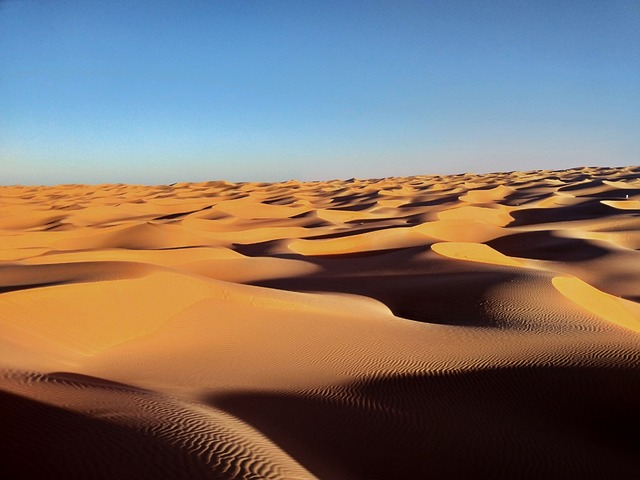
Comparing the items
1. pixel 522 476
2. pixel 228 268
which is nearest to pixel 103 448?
pixel 522 476

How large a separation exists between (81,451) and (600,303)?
1169cm

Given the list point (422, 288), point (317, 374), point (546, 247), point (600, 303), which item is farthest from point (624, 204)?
point (317, 374)

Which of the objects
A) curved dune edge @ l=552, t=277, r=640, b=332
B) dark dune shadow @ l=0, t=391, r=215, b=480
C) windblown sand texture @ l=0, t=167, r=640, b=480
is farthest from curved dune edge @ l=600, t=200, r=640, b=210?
dark dune shadow @ l=0, t=391, r=215, b=480

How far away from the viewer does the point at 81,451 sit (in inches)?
153

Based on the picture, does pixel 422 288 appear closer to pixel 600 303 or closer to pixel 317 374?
pixel 600 303

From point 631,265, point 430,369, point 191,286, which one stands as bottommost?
point 631,265

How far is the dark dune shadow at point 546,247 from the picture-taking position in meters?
19.5

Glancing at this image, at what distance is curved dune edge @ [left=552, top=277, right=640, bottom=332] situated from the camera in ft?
38.3

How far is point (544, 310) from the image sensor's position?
10867mm

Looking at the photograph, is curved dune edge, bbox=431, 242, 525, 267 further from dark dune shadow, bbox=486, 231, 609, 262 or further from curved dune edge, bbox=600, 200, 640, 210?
curved dune edge, bbox=600, 200, 640, 210

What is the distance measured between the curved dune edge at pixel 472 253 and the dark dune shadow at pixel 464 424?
35.5 ft

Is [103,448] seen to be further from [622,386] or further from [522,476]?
[622,386]

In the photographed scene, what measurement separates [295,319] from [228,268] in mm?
7208

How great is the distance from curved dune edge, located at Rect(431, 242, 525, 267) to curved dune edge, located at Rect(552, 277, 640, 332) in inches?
190
